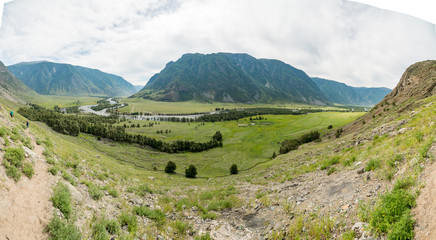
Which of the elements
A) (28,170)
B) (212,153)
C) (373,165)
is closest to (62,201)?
(28,170)

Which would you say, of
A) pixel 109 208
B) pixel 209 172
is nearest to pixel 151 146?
pixel 209 172

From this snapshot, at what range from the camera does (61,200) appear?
30.6 ft

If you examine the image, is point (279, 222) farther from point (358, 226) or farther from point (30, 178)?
point (30, 178)

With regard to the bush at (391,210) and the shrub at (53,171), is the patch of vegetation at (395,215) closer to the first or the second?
the bush at (391,210)

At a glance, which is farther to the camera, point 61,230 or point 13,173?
point 13,173

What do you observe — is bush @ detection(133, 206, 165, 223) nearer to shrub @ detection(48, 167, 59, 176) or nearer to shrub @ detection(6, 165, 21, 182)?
shrub @ detection(48, 167, 59, 176)

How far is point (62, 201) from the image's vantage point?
30.7ft

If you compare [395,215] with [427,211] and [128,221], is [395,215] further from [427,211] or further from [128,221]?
[128,221]

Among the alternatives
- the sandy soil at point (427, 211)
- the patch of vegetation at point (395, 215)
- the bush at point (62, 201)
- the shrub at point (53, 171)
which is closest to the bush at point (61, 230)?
the bush at point (62, 201)

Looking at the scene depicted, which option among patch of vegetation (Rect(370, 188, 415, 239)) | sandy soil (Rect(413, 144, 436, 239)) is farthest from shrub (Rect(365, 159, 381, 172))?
patch of vegetation (Rect(370, 188, 415, 239))

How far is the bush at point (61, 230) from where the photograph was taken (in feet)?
24.7

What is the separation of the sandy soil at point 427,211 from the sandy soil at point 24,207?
13.8 m

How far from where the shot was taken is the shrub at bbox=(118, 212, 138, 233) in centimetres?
1075

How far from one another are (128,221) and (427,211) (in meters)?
13.9
